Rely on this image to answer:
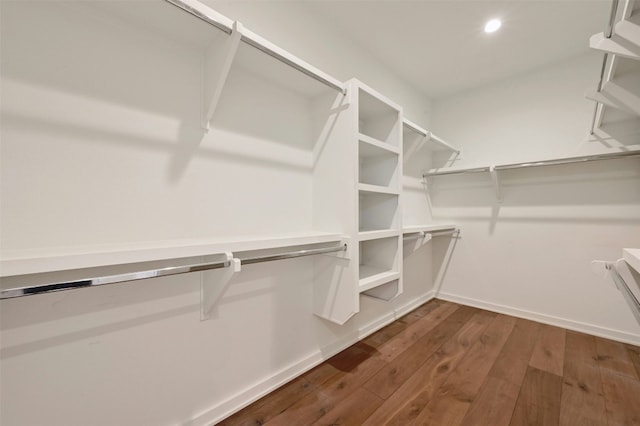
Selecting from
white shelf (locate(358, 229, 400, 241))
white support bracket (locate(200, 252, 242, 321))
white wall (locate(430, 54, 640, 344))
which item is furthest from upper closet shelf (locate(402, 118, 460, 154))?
white support bracket (locate(200, 252, 242, 321))

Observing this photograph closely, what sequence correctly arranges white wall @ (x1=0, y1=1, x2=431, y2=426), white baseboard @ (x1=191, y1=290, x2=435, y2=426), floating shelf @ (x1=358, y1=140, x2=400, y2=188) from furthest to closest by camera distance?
floating shelf @ (x1=358, y1=140, x2=400, y2=188) < white baseboard @ (x1=191, y1=290, x2=435, y2=426) < white wall @ (x1=0, y1=1, x2=431, y2=426)

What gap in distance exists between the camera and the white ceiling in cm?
162

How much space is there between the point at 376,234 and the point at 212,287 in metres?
0.97

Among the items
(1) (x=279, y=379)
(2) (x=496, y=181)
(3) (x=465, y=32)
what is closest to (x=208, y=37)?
(1) (x=279, y=379)

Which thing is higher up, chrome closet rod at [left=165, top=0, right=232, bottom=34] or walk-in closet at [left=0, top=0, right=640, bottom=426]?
chrome closet rod at [left=165, top=0, right=232, bottom=34]

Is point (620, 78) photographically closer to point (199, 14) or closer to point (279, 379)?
point (199, 14)

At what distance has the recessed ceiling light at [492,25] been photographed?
1757 millimetres

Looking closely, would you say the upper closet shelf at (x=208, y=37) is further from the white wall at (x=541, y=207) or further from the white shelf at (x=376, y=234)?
the white wall at (x=541, y=207)

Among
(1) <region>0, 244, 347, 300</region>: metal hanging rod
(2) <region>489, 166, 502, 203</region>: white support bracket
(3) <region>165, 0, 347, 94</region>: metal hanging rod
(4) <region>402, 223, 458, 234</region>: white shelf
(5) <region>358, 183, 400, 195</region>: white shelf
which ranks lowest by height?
(1) <region>0, 244, 347, 300</region>: metal hanging rod

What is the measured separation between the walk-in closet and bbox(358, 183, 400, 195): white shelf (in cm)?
3

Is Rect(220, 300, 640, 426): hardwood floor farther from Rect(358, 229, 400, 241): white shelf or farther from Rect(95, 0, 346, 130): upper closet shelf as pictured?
Rect(95, 0, 346, 130): upper closet shelf

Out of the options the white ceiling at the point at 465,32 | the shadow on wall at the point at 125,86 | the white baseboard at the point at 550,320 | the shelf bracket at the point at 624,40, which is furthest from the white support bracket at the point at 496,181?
the shadow on wall at the point at 125,86

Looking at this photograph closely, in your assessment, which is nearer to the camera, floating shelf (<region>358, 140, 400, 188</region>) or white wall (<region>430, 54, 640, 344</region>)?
floating shelf (<region>358, 140, 400, 188</region>)

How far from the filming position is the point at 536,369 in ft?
5.16
